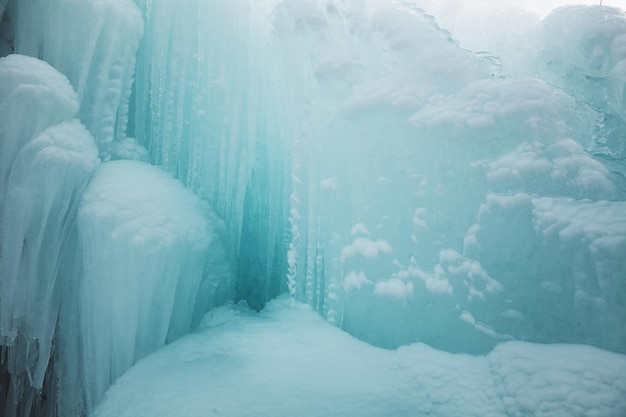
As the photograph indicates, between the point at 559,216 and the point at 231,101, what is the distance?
162 inches

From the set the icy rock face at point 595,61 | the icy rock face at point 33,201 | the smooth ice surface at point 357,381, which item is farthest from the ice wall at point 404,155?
the icy rock face at point 33,201

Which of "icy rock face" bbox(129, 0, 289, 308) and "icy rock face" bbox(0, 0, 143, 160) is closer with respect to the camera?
"icy rock face" bbox(0, 0, 143, 160)

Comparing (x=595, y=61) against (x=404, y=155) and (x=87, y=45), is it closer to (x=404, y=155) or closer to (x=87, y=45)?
(x=404, y=155)

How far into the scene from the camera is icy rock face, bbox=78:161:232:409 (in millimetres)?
3594

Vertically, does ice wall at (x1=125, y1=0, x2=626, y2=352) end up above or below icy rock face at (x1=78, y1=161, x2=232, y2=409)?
above

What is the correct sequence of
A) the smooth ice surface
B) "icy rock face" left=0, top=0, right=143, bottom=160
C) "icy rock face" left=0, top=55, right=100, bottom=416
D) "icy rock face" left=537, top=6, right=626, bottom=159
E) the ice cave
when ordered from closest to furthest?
the smooth ice surface < the ice cave < "icy rock face" left=537, top=6, right=626, bottom=159 < "icy rock face" left=0, top=55, right=100, bottom=416 < "icy rock face" left=0, top=0, right=143, bottom=160

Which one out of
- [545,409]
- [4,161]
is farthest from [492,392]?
[4,161]

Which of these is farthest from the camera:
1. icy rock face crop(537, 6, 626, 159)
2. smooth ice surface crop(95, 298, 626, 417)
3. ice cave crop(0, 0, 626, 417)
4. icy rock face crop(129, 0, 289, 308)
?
icy rock face crop(129, 0, 289, 308)

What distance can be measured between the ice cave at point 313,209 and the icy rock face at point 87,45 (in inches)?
1.0

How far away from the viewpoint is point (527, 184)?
9.46 feet

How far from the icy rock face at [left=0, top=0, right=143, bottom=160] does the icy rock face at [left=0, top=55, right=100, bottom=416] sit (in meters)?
0.54

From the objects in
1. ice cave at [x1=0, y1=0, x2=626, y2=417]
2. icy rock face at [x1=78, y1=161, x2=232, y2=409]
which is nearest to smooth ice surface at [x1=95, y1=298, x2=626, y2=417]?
A: ice cave at [x1=0, y1=0, x2=626, y2=417]

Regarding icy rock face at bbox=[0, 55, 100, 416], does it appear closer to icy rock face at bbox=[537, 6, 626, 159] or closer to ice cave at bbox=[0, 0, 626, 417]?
ice cave at bbox=[0, 0, 626, 417]

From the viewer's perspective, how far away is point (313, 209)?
4.22 meters
